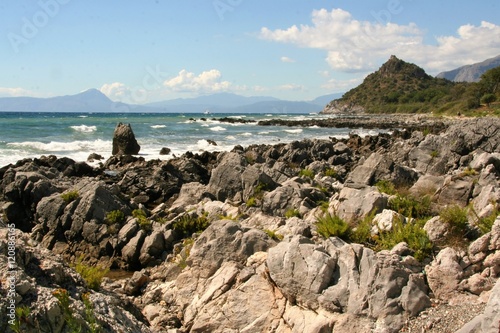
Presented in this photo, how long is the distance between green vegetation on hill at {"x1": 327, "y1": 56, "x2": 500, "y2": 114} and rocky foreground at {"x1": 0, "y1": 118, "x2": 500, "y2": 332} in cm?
6629

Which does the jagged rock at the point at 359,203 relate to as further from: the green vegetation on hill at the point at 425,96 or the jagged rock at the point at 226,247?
the green vegetation on hill at the point at 425,96

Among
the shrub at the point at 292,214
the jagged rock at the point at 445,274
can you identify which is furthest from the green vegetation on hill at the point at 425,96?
the jagged rock at the point at 445,274

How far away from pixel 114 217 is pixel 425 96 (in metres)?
144

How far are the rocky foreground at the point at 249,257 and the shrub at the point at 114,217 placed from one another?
0.03 m

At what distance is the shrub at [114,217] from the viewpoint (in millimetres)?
13703

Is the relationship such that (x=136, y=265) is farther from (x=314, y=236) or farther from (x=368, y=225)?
(x=368, y=225)

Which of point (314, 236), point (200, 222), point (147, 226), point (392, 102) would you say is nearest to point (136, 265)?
point (147, 226)

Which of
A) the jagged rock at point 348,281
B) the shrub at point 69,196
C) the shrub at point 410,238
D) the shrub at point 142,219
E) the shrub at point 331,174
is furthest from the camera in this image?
the shrub at point 331,174

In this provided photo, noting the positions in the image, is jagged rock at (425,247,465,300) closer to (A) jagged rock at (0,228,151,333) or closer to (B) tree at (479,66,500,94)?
(A) jagged rock at (0,228,151,333)

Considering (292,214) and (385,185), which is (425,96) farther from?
(292,214)

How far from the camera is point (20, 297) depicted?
18.1 ft

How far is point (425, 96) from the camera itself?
14150cm

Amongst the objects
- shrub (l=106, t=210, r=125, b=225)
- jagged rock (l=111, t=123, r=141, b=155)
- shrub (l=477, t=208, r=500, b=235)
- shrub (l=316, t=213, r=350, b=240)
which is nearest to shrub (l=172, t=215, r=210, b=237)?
shrub (l=106, t=210, r=125, b=225)

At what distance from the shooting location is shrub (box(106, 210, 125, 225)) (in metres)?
13.7
